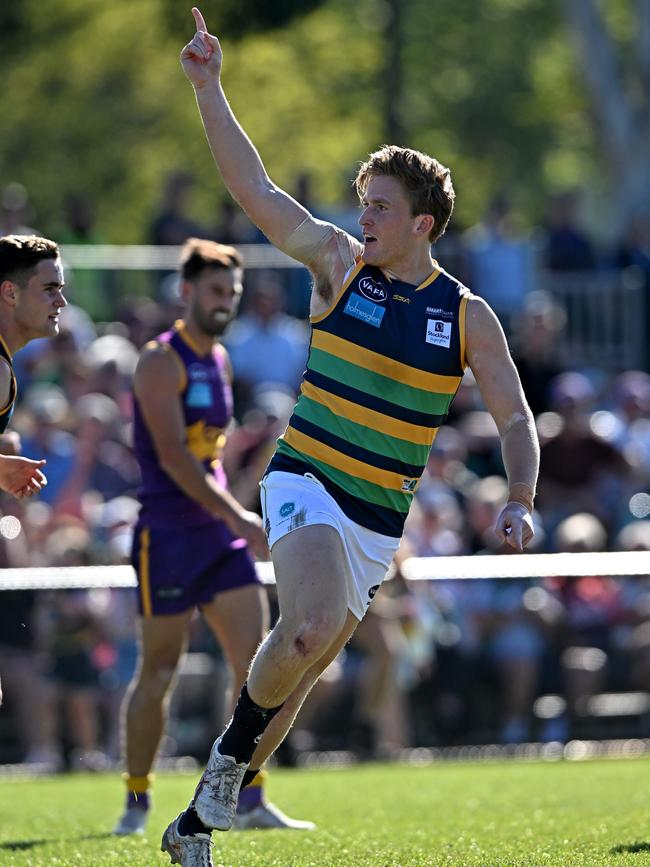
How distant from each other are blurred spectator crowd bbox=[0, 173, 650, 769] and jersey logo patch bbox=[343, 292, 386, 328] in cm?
590

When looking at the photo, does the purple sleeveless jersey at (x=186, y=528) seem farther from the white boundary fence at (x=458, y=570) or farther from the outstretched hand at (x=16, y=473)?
the white boundary fence at (x=458, y=570)

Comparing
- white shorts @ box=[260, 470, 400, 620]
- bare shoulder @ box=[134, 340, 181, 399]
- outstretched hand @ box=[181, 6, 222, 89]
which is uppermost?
outstretched hand @ box=[181, 6, 222, 89]

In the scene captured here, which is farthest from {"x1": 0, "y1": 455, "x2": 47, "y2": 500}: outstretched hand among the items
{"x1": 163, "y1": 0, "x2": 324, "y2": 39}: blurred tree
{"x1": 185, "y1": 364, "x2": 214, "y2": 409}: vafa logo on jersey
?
{"x1": 163, "y1": 0, "x2": 324, "y2": 39}: blurred tree

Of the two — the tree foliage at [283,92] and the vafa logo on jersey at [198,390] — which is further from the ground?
the tree foliage at [283,92]

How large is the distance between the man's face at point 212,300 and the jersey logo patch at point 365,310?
89.0 inches

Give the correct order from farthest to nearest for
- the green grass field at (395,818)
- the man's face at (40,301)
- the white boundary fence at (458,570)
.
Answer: the white boundary fence at (458,570) → the man's face at (40,301) → the green grass field at (395,818)

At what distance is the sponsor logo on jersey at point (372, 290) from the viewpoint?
249 inches

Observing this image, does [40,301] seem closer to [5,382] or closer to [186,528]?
[5,382]

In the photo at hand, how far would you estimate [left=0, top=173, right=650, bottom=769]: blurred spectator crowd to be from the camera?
12.4 m

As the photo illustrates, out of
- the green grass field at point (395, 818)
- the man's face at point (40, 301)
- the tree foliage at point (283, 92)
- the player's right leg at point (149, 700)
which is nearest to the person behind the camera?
the green grass field at point (395, 818)

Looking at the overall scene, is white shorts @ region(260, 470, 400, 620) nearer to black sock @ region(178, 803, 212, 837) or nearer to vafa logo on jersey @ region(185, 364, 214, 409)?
black sock @ region(178, 803, 212, 837)

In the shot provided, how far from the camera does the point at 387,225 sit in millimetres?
6391

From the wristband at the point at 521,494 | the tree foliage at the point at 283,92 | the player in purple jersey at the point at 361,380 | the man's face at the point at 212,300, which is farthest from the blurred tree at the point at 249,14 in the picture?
the wristband at the point at 521,494

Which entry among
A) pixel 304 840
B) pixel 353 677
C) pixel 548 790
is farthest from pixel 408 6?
pixel 304 840
